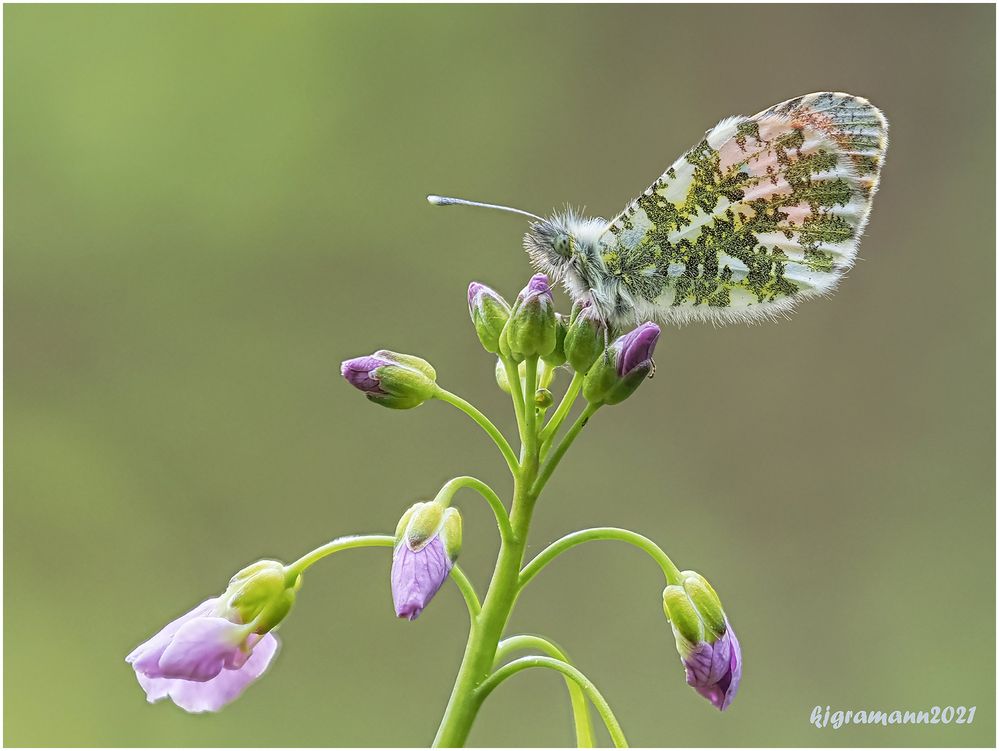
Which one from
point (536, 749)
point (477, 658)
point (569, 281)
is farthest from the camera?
point (536, 749)

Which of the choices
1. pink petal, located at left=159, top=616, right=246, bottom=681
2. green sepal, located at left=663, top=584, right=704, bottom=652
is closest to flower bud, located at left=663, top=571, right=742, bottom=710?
green sepal, located at left=663, top=584, right=704, bottom=652

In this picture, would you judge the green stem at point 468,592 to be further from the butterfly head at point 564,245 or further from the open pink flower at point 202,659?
the butterfly head at point 564,245

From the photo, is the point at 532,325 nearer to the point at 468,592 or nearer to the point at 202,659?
the point at 468,592

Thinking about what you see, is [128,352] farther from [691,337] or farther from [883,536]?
[883,536]

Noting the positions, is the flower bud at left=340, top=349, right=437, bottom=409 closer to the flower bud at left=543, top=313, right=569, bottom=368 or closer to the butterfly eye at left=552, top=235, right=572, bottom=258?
the flower bud at left=543, top=313, right=569, bottom=368

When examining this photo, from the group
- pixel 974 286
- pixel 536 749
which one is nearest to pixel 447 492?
pixel 536 749

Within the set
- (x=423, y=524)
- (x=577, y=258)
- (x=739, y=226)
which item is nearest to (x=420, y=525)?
(x=423, y=524)
